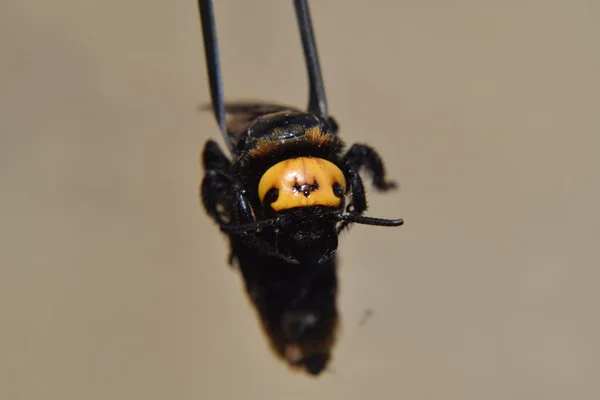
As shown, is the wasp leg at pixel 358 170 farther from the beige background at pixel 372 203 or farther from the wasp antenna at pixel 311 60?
the beige background at pixel 372 203

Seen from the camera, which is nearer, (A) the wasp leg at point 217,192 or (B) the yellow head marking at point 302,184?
(B) the yellow head marking at point 302,184

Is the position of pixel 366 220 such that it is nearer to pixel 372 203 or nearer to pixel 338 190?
pixel 338 190

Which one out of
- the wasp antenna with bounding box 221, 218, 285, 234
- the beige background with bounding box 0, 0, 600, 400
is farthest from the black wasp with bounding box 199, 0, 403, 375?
the beige background with bounding box 0, 0, 600, 400

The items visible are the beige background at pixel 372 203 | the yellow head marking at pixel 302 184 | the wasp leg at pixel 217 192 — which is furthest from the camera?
the beige background at pixel 372 203

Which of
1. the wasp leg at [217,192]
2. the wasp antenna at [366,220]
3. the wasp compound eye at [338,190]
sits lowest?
the wasp antenna at [366,220]

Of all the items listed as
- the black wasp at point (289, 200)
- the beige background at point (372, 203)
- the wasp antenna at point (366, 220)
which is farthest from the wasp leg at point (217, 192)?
the beige background at point (372, 203)

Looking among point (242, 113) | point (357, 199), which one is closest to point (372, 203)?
point (242, 113)
